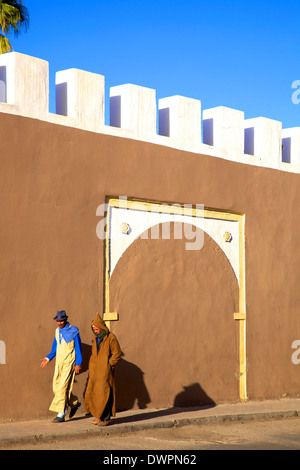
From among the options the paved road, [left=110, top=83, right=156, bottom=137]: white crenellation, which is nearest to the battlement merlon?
[left=110, top=83, right=156, bottom=137]: white crenellation

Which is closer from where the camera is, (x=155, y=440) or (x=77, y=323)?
(x=155, y=440)

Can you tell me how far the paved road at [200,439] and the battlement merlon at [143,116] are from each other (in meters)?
4.55

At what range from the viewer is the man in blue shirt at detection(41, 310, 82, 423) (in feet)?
37.4

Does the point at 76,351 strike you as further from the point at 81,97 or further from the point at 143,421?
the point at 81,97

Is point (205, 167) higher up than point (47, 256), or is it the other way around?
point (205, 167)

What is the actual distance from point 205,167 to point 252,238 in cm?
167

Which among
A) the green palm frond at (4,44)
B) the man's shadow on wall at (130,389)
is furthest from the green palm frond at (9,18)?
the man's shadow on wall at (130,389)

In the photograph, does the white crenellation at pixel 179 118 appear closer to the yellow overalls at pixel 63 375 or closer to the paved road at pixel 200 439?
the yellow overalls at pixel 63 375

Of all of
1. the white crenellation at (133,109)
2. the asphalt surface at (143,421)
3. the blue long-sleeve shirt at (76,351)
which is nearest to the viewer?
the asphalt surface at (143,421)

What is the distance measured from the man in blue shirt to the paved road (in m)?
0.88

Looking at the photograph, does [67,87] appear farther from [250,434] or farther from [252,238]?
[250,434]

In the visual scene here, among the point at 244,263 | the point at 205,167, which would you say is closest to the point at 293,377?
the point at 244,263

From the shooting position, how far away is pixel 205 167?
1438 cm

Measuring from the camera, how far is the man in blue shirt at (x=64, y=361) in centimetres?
1141
